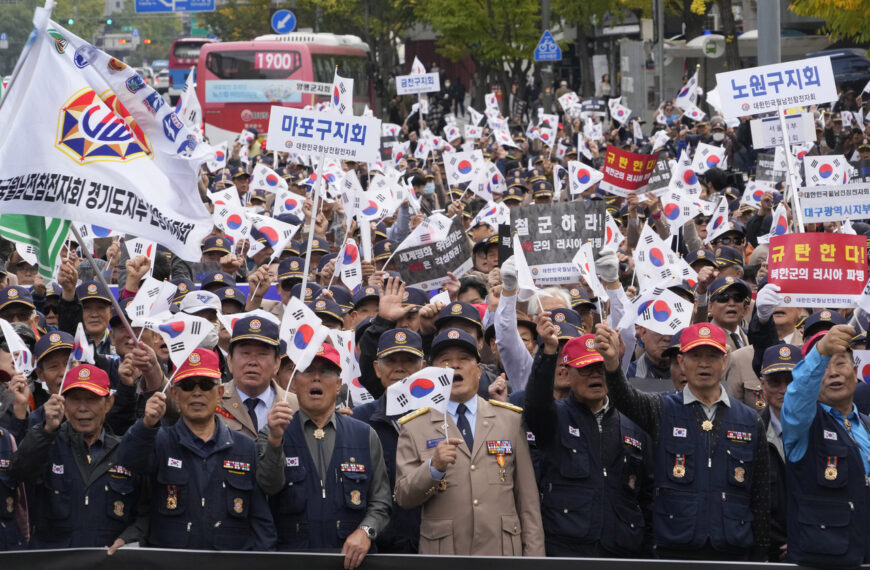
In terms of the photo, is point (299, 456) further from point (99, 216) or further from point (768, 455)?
point (768, 455)

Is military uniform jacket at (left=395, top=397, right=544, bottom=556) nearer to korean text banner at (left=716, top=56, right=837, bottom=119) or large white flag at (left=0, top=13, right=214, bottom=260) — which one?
large white flag at (left=0, top=13, right=214, bottom=260)

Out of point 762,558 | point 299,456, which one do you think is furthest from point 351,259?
point 762,558

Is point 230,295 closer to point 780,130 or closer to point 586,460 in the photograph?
point 586,460

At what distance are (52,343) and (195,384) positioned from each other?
1.68 meters

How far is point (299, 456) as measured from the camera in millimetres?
6152

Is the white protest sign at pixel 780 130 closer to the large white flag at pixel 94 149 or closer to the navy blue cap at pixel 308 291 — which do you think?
the navy blue cap at pixel 308 291

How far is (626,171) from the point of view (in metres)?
12.2

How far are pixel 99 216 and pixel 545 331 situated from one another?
222cm

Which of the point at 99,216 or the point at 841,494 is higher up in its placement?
the point at 99,216

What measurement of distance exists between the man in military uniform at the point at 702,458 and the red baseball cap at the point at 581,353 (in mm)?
167

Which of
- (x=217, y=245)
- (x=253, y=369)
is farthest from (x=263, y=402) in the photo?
(x=217, y=245)

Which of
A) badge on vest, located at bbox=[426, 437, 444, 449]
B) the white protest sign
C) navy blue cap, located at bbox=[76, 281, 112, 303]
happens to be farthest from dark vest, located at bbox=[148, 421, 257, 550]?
the white protest sign

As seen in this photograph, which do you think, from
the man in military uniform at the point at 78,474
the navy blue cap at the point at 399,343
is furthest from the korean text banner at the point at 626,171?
the man in military uniform at the point at 78,474

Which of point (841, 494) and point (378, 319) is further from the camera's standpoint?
point (378, 319)
